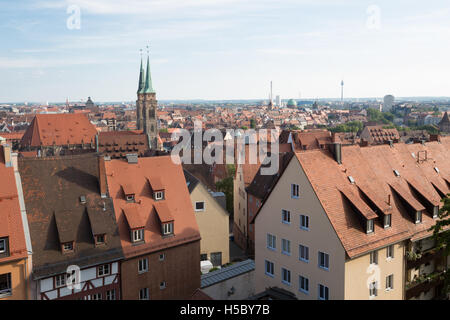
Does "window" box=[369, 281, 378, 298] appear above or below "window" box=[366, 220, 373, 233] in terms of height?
below

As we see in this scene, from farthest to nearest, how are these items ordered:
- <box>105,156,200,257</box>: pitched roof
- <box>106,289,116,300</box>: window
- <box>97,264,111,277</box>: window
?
<box>105,156,200,257</box>: pitched roof < <box>106,289,116,300</box>: window < <box>97,264,111,277</box>: window

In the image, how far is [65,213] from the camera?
26000 millimetres

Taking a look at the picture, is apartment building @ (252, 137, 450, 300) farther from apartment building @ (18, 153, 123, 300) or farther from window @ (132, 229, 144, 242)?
apartment building @ (18, 153, 123, 300)

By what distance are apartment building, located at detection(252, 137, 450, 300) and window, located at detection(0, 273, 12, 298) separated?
1518 cm

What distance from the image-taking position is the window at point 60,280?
941 inches

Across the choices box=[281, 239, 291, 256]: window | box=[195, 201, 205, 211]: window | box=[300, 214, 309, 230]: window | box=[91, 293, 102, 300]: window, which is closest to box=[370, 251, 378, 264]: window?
box=[300, 214, 309, 230]: window

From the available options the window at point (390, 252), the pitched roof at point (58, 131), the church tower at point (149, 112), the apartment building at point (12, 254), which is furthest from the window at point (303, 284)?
the church tower at point (149, 112)

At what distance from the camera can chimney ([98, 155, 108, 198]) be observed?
91.9 ft

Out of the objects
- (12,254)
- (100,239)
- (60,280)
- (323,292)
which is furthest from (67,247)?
(323,292)

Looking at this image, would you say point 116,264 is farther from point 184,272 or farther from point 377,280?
point 377,280

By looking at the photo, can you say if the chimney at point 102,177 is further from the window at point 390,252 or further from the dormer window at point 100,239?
the window at point 390,252

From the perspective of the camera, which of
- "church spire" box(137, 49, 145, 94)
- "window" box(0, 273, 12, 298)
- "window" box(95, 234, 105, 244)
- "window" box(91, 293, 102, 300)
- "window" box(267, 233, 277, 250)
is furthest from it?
"church spire" box(137, 49, 145, 94)

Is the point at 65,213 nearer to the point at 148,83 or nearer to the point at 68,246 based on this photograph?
the point at 68,246
